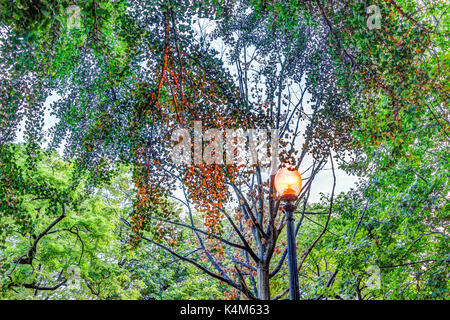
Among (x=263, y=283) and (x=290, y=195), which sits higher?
(x=290, y=195)

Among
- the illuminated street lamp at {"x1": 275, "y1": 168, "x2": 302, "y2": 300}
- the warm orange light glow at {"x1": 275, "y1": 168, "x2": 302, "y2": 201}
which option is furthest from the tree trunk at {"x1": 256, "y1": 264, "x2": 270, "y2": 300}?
the warm orange light glow at {"x1": 275, "y1": 168, "x2": 302, "y2": 201}

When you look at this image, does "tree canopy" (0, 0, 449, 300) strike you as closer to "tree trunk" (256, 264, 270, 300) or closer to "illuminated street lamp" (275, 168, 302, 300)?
"tree trunk" (256, 264, 270, 300)

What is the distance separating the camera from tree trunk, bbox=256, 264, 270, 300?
19.8ft

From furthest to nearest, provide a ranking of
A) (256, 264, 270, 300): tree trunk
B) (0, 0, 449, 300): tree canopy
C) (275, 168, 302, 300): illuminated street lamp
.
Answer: (256, 264, 270, 300): tree trunk < (275, 168, 302, 300): illuminated street lamp < (0, 0, 449, 300): tree canopy

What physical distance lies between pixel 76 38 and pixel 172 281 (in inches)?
335

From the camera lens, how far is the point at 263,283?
20.0ft

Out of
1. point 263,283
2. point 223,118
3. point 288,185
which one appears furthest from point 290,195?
point 263,283

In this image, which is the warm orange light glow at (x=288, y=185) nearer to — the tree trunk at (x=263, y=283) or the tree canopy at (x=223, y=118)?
the tree canopy at (x=223, y=118)

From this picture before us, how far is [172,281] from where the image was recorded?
34.4 ft

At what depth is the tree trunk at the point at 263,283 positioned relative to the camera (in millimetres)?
6043

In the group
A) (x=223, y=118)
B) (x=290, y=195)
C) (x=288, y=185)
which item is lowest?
(x=290, y=195)

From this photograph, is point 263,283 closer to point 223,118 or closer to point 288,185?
point 288,185
